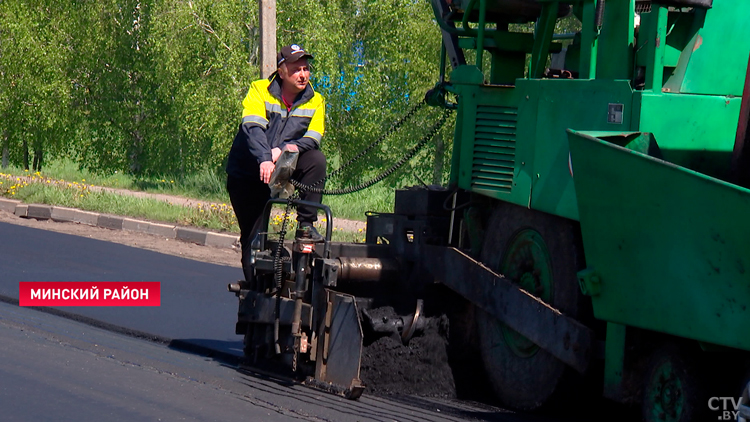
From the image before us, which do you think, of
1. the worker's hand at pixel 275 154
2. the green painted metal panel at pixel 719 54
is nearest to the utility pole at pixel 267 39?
the worker's hand at pixel 275 154

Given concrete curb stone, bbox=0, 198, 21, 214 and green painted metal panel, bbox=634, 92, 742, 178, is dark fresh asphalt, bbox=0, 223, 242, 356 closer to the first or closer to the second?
concrete curb stone, bbox=0, 198, 21, 214

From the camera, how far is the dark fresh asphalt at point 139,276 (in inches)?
292

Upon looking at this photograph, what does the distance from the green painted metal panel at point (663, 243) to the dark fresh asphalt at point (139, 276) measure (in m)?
3.18

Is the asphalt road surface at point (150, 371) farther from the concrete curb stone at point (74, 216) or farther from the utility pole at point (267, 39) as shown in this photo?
the concrete curb stone at point (74, 216)

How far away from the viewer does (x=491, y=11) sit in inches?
220

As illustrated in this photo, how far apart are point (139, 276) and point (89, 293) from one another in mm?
912

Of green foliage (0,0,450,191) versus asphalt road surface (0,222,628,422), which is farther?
green foliage (0,0,450,191)

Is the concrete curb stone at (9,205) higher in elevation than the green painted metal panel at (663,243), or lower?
lower

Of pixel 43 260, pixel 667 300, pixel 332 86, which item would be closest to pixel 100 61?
pixel 332 86

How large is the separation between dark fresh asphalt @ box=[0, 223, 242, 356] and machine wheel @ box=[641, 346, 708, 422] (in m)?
3.19

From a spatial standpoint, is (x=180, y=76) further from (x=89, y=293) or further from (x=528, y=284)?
(x=528, y=284)

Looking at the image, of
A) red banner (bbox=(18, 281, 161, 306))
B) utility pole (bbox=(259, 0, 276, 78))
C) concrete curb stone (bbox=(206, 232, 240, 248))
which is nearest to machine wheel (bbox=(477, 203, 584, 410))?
red banner (bbox=(18, 281, 161, 306))

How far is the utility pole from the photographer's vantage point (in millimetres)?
12891

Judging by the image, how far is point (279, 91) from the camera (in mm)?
6449
